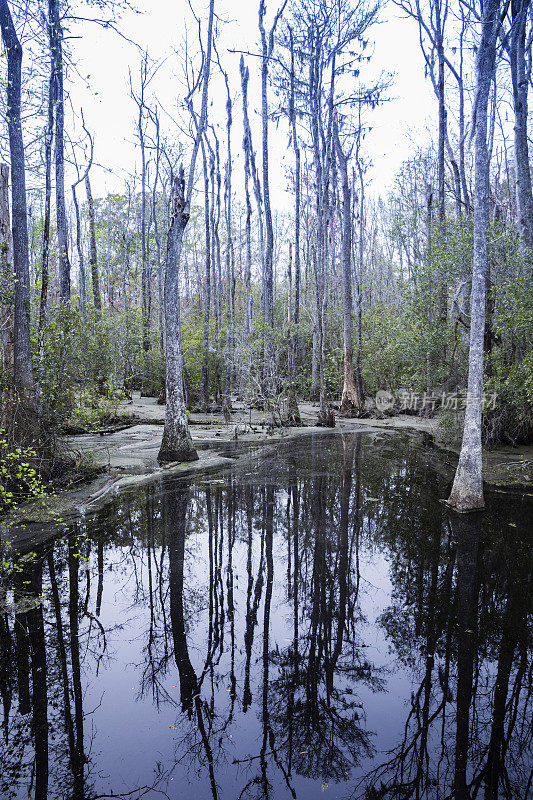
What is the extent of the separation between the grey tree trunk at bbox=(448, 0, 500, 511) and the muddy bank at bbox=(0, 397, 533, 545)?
1656mm

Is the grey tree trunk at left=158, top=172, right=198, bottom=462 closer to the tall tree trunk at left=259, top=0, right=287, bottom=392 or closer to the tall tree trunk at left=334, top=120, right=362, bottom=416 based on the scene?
the tall tree trunk at left=259, top=0, right=287, bottom=392

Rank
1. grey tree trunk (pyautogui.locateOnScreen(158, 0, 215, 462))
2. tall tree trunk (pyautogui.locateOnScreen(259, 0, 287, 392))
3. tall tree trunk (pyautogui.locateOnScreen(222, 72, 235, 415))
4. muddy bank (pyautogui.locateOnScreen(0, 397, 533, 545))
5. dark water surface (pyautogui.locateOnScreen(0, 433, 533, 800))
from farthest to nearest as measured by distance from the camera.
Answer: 1. tall tree trunk (pyautogui.locateOnScreen(222, 72, 235, 415))
2. tall tree trunk (pyautogui.locateOnScreen(259, 0, 287, 392))
3. grey tree trunk (pyautogui.locateOnScreen(158, 0, 215, 462))
4. muddy bank (pyautogui.locateOnScreen(0, 397, 533, 545))
5. dark water surface (pyautogui.locateOnScreen(0, 433, 533, 800))

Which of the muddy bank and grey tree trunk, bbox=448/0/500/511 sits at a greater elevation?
grey tree trunk, bbox=448/0/500/511

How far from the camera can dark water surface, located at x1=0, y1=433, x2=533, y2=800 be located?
2846 mm

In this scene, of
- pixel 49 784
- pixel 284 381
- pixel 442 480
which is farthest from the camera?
pixel 284 381

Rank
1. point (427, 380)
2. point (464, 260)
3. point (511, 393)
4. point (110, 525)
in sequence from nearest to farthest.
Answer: point (110, 525)
point (511, 393)
point (464, 260)
point (427, 380)

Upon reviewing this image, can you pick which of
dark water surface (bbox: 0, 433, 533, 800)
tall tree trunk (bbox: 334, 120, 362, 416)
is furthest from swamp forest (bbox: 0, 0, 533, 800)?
tall tree trunk (bbox: 334, 120, 362, 416)

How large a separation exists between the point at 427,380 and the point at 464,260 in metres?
3.89

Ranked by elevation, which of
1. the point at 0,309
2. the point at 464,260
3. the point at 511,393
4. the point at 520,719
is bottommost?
the point at 520,719

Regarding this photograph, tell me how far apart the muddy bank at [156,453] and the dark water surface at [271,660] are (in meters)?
0.78

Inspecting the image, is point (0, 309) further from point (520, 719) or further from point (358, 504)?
point (520, 719)

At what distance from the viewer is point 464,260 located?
39.7 feet

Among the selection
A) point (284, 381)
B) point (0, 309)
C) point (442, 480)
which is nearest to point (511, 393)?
point (442, 480)

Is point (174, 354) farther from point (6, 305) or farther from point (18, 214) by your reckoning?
point (18, 214)
